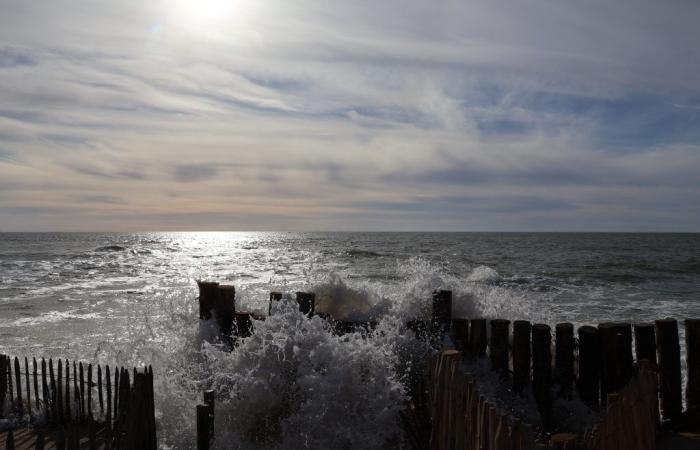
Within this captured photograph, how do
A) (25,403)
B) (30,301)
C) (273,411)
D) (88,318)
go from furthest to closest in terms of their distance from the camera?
(30,301) < (88,318) < (25,403) < (273,411)

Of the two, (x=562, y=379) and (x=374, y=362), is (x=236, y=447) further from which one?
(x=562, y=379)

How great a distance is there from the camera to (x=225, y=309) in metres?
7.76

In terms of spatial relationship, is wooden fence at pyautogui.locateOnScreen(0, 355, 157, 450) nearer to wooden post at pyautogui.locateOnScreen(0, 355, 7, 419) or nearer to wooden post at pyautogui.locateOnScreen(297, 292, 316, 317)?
wooden post at pyautogui.locateOnScreen(0, 355, 7, 419)

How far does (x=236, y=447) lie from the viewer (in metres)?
6.30

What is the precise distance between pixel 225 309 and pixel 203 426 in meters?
2.60

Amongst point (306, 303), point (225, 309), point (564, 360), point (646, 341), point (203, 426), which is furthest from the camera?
point (225, 309)

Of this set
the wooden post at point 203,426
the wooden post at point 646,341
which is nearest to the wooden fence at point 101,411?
the wooden post at point 203,426

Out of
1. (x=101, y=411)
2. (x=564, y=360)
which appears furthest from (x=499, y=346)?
(x=101, y=411)

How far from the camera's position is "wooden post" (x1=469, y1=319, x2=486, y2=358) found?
6.31m

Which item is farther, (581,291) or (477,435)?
(581,291)

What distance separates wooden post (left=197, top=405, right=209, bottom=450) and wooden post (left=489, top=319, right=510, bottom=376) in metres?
3.13

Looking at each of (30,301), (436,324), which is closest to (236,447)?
(436,324)

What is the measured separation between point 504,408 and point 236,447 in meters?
3.00

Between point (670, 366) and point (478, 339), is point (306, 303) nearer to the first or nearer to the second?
point (478, 339)
